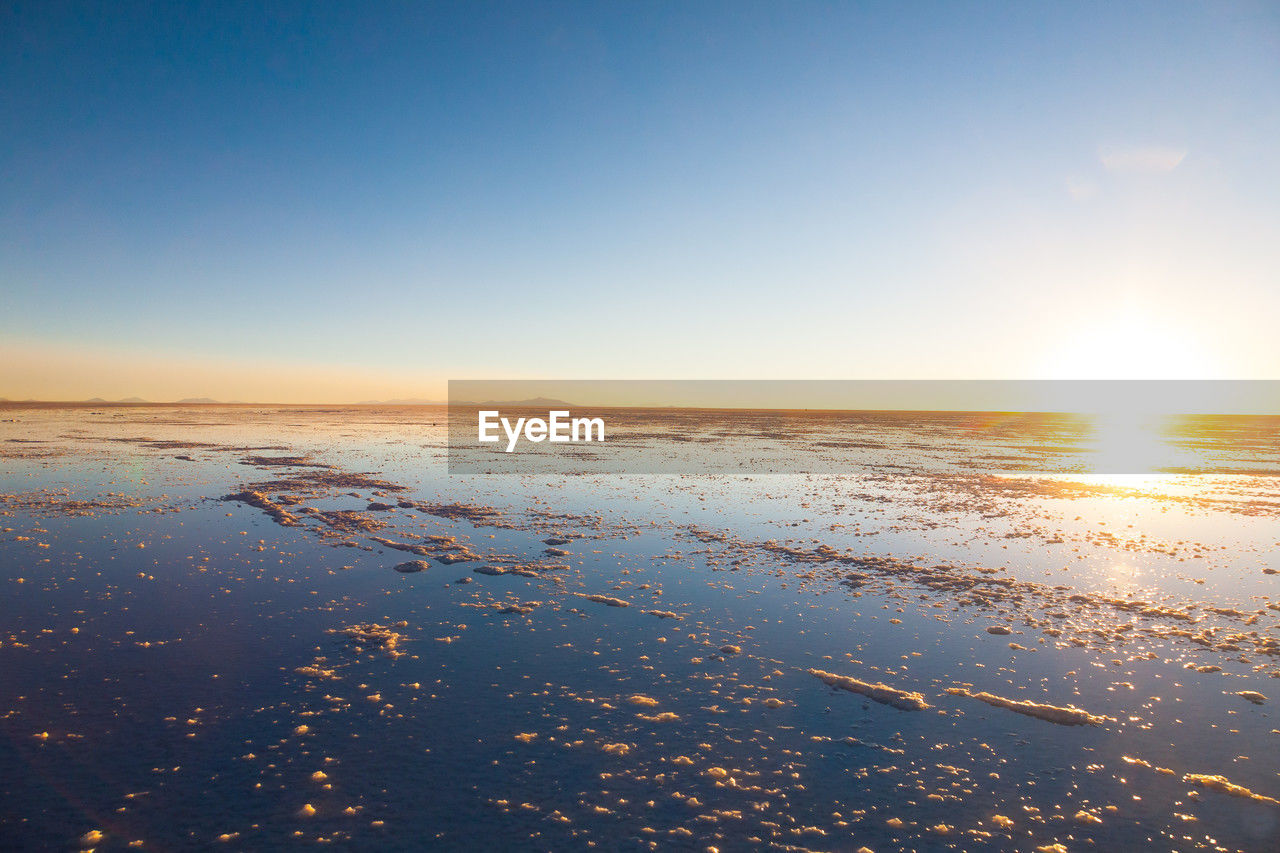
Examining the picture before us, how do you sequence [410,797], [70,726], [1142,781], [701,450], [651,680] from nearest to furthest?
[410,797] < [1142,781] < [70,726] < [651,680] < [701,450]

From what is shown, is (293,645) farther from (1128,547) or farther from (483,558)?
(1128,547)

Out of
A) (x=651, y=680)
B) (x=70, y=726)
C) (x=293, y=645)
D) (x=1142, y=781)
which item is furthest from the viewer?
(x=293, y=645)

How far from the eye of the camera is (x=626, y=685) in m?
9.12

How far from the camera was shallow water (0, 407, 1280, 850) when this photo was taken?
627 centimetres

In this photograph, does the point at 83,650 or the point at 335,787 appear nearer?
the point at 335,787

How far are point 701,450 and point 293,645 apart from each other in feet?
139

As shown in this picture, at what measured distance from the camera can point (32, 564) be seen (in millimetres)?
14414

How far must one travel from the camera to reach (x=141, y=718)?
7.85m

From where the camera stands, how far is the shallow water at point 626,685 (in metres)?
6.27

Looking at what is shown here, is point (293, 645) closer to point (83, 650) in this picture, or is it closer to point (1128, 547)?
point (83, 650)

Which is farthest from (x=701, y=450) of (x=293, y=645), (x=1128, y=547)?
(x=293, y=645)

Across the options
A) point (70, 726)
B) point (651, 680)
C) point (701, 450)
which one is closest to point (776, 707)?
point (651, 680)

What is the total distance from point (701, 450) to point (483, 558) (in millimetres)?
36290

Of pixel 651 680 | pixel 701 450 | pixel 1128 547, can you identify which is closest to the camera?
pixel 651 680
